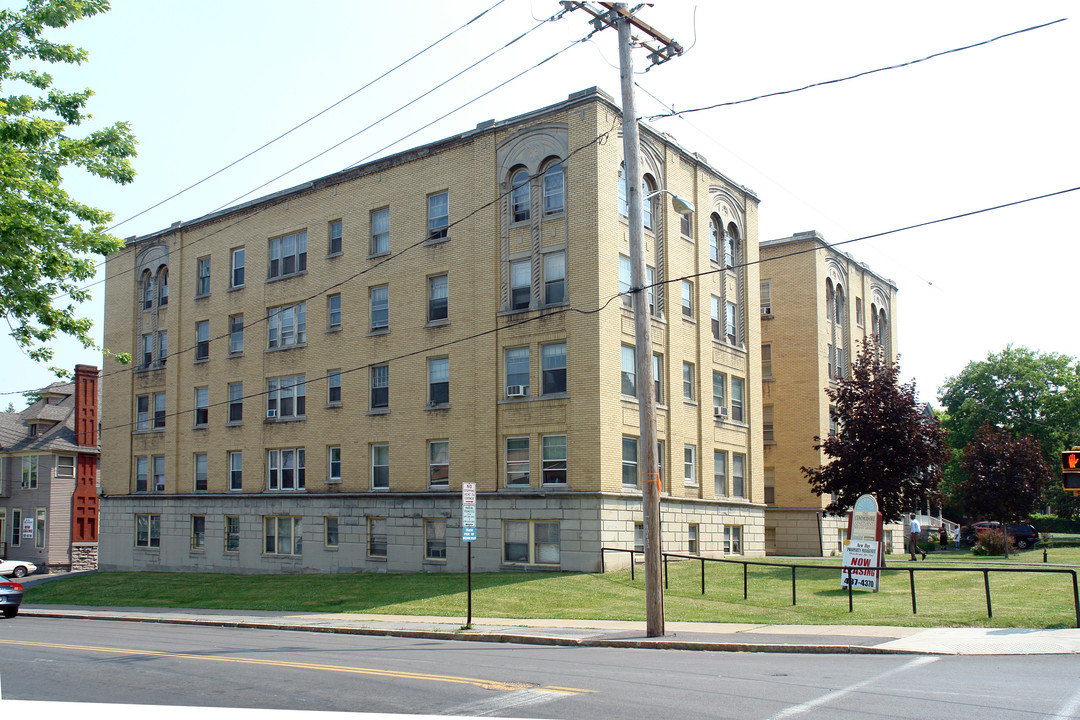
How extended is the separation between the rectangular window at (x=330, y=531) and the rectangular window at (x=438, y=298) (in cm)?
898

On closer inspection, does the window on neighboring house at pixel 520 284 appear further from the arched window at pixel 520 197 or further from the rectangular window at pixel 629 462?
the rectangular window at pixel 629 462

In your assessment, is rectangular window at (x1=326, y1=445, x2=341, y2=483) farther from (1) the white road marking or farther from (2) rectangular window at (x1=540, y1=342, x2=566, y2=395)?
(1) the white road marking

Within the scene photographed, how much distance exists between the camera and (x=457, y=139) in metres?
33.9

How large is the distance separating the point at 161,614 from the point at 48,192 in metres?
13.8

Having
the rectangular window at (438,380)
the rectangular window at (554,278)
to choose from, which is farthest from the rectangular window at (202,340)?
the rectangular window at (554,278)

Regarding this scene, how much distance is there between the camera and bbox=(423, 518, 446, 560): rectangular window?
33281 millimetres

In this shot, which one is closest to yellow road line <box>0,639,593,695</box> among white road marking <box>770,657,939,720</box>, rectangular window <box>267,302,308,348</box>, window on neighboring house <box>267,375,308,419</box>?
white road marking <box>770,657,939,720</box>

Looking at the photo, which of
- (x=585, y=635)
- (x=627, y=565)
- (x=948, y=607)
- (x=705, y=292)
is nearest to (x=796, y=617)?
(x=948, y=607)

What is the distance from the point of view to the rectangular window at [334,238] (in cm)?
3812

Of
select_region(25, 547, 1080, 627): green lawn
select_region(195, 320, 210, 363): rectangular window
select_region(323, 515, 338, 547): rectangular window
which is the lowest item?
select_region(25, 547, 1080, 627): green lawn

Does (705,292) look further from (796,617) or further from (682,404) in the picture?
(796,617)

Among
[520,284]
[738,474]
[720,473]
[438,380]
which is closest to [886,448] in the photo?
[720,473]

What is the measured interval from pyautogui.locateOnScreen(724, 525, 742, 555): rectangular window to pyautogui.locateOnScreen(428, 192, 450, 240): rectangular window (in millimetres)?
15701

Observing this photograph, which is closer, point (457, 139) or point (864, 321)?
point (457, 139)
